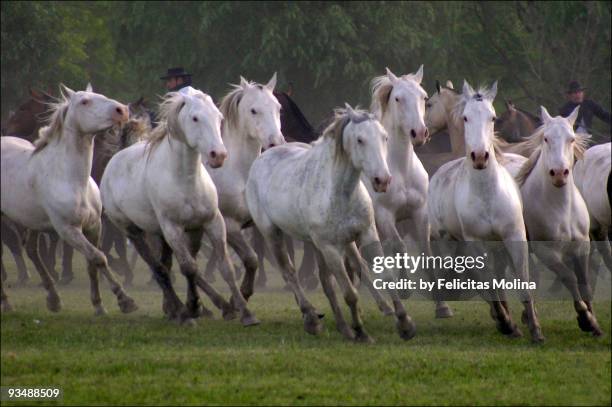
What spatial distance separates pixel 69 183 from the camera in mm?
13656

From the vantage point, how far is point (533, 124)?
752 inches

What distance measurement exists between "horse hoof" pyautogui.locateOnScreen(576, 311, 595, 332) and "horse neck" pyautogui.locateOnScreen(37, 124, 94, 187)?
5.06 meters

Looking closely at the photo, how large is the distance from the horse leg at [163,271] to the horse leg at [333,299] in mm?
1463

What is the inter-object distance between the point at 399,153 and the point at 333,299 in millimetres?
2159

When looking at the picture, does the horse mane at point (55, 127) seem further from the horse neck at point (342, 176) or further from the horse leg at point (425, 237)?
the horse leg at point (425, 237)

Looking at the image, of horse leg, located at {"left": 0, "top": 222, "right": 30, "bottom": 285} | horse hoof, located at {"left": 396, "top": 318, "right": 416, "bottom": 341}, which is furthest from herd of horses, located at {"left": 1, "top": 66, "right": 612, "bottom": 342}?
horse leg, located at {"left": 0, "top": 222, "right": 30, "bottom": 285}

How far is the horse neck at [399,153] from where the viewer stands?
13.6m

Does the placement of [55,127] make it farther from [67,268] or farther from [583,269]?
[583,269]

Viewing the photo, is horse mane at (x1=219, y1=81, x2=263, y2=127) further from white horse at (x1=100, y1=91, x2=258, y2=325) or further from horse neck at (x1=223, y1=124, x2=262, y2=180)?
white horse at (x1=100, y1=91, x2=258, y2=325)

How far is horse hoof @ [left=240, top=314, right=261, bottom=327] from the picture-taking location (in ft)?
41.5

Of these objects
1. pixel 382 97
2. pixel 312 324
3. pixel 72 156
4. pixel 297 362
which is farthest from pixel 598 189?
pixel 72 156

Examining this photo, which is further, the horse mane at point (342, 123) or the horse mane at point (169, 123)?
the horse mane at point (169, 123)

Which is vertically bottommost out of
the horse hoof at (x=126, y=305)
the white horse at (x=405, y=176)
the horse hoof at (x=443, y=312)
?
the horse hoof at (x=443, y=312)

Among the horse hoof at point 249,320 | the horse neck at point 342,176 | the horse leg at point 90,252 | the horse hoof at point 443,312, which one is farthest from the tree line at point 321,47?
the horse neck at point 342,176
